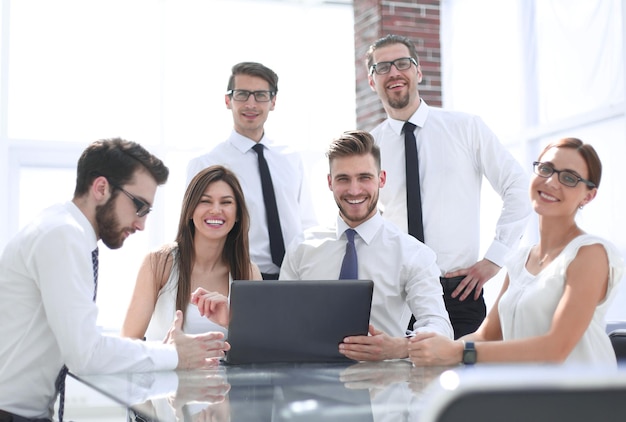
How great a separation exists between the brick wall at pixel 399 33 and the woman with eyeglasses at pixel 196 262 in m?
3.07

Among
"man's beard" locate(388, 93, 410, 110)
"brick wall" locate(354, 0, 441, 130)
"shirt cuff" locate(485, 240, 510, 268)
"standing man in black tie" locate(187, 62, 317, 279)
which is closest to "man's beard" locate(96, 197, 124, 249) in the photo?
"standing man in black tie" locate(187, 62, 317, 279)

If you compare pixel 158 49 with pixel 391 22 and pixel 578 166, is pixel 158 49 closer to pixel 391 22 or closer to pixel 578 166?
pixel 391 22

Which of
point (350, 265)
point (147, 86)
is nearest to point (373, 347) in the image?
point (350, 265)

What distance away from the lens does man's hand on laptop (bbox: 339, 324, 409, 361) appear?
8.29 feet

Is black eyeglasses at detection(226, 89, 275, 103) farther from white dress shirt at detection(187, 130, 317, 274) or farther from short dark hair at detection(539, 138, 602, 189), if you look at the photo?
short dark hair at detection(539, 138, 602, 189)

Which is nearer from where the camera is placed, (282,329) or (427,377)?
(427,377)

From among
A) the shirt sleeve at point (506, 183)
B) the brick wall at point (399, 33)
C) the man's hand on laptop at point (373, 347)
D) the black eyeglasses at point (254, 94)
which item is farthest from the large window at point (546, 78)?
the man's hand on laptop at point (373, 347)

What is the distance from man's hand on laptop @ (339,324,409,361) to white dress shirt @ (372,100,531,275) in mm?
1339

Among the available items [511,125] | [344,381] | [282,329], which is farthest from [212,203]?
[511,125]

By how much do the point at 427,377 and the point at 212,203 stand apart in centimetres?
138

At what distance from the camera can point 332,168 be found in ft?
10.9

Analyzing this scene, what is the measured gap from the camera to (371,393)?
197cm

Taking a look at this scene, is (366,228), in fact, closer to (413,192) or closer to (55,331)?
(413,192)

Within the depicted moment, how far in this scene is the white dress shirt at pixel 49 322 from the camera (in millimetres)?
2328
